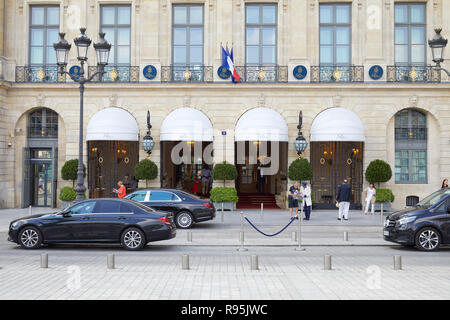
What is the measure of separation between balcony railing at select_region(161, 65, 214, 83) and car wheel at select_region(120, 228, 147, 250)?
15555mm

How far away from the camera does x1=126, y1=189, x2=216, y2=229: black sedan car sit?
68.3 feet

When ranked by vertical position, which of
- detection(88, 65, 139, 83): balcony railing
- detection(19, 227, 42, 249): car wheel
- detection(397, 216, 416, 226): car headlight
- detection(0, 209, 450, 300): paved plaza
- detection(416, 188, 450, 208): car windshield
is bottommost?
detection(0, 209, 450, 300): paved plaza

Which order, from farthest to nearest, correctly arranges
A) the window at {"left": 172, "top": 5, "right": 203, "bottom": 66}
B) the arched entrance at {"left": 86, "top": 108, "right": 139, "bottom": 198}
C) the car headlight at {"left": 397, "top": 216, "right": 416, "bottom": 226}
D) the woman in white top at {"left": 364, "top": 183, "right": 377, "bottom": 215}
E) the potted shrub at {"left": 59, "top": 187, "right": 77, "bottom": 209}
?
the window at {"left": 172, "top": 5, "right": 203, "bottom": 66}
the arched entrance at {"left": 86, "top": 108, "right": 139, "bottom": 198}
the potted shrub at {"left": 59, "top": 187, "right": 77, "bottom": 209}
the woman in white top at {"left": 364, "top": 183, "right": 377, "bottom": 215}
the car headlight at {"left": 397, "top": 216, "right": 416, "bottom": 226}

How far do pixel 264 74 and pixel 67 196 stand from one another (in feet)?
41.3

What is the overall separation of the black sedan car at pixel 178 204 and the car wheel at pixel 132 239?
5.39 metres

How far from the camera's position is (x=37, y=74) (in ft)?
97.7

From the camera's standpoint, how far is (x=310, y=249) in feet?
52.4

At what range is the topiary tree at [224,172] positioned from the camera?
28250mm

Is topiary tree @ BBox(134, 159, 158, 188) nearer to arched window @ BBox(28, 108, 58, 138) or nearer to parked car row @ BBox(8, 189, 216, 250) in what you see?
arched window @ BBox(28, 108, 58, 138)

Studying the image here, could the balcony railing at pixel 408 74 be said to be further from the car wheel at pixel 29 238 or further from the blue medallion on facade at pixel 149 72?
the car wheel at pixel 29 238

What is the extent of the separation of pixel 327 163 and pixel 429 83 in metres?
7.06

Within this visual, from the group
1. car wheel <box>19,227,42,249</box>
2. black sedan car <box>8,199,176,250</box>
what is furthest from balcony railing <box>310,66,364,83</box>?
car wheel <box>19,227,42,249</box>

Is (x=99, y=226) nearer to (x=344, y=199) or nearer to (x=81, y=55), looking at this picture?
(x=81, y=55)

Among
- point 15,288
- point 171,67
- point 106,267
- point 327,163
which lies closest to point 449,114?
point 327,163
